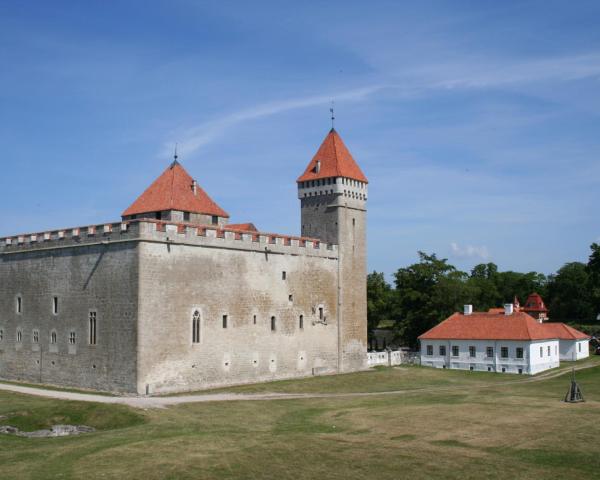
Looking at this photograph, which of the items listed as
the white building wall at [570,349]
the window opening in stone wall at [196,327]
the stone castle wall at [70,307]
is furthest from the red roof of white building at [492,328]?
the stone castle wall at [70,307]

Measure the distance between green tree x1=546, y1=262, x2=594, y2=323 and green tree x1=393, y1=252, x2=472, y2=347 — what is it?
4361 centimetres

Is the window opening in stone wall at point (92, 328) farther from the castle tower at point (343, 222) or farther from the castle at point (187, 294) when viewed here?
the castle tower at point (343, 222)

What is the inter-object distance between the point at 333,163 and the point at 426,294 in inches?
803

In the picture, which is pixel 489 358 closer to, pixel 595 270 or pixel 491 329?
pixel 491 329

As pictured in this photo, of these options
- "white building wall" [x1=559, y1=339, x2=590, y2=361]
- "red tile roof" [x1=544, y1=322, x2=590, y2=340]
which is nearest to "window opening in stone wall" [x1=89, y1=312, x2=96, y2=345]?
"red tile roof" [x1=544, y1=322, x2=590, y2=340]

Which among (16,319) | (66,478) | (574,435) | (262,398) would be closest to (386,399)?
(262,398)

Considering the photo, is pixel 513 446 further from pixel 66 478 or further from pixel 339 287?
pixel 339 287

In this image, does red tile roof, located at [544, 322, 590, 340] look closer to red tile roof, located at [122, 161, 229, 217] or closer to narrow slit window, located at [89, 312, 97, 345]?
red tile roof, located at [122, 161, 229, 217]

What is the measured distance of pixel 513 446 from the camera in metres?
22.1

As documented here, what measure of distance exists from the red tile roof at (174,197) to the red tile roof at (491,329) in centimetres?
2109

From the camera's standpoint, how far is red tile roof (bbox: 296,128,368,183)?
161ft

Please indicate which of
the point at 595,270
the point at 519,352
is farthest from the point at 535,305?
the point at 519,352

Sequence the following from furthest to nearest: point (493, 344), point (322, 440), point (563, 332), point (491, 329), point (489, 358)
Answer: point (563, 332)
point (491, 329)
point (489, 358)
point (493, 344)
point (322, 440)

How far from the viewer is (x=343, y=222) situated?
4869 cm
